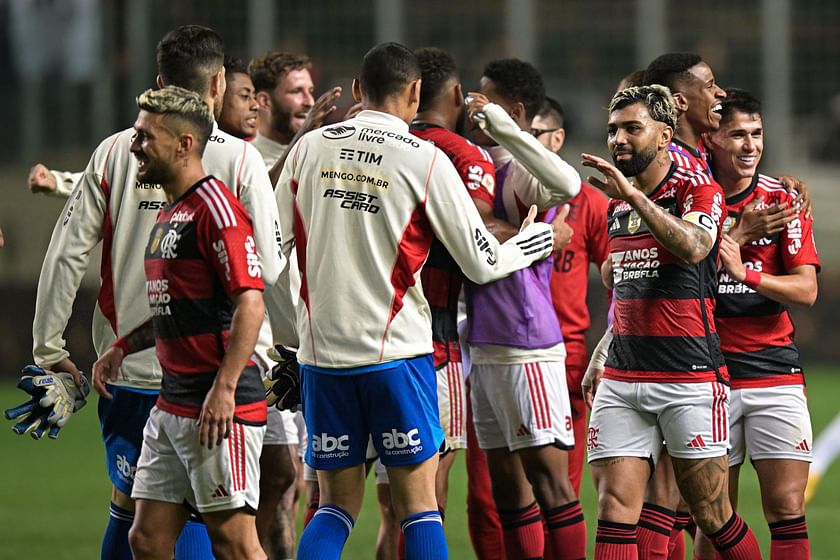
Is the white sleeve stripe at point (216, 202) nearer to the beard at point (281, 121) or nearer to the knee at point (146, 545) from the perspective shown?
the knee at point (146, 545)

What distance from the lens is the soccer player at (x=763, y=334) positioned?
18.8ft

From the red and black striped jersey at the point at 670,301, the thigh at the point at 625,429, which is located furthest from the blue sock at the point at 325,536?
the red and black striped jersey at the point at 670,301

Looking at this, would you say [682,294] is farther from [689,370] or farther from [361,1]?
[361,1]

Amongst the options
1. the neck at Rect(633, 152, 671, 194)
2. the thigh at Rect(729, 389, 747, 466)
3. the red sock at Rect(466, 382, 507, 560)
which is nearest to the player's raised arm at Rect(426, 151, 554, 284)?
the neck at Rect(633, 152, 671, 194)

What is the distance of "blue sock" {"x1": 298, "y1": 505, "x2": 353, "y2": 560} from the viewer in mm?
5070

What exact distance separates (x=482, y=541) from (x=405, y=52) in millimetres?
2566

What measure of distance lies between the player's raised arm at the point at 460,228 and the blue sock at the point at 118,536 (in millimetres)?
1601

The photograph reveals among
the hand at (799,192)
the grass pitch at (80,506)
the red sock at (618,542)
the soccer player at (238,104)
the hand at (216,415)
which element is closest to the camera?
the hand at (216,415)

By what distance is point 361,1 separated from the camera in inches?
755

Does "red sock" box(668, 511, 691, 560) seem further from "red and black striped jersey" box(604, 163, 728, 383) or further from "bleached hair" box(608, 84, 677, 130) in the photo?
"bleached hair" box(608, 84, 677, 130)

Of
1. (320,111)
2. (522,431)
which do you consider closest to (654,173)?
(522,431)

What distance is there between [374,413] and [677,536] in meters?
1.99

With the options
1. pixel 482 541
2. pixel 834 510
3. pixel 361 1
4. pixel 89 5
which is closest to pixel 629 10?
pixel 361 1

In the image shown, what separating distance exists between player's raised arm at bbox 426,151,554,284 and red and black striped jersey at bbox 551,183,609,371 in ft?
6.22
